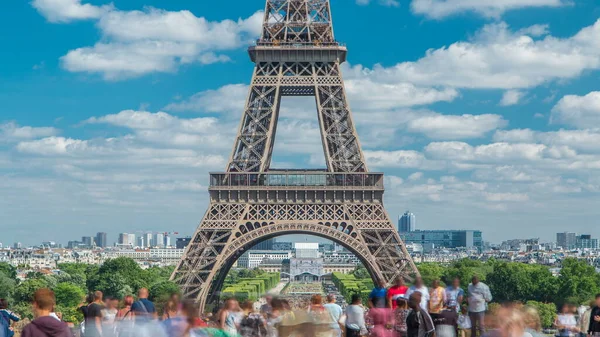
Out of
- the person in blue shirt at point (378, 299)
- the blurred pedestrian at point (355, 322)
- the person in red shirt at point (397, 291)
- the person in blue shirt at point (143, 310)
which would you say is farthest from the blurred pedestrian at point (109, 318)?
the person in red shirt at point (397, 291)

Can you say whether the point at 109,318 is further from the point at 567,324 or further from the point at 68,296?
the point at 68,296

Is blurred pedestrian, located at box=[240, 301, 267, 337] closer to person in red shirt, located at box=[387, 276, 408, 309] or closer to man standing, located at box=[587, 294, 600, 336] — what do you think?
person in red shirt, located at box=[387, 276, 408, 309]

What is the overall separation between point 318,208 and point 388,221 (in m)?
4.25

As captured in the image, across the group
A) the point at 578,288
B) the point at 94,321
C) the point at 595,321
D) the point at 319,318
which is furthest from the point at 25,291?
the point at 319,318

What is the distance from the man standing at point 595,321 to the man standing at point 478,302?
2.94 metres

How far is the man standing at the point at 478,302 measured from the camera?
21.5 m

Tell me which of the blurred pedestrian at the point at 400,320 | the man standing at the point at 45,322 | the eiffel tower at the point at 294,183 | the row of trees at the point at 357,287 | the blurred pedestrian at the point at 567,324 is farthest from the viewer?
the row of trees at the point at 357,287

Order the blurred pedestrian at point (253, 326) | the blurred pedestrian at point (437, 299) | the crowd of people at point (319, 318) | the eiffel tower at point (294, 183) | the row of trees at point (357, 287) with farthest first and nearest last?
1. the row of trees at point (357, 287)
2. the eiffel tower at point (294, 183)
3. the blurred pedestrian at point (437, 299)
4. the blurred pedestrian at point (253, 326)
5. the crowd of people at point (319, 318)

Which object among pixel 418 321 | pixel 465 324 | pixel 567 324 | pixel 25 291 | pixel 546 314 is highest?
pixel 418 321

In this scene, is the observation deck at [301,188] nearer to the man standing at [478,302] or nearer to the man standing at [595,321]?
the man standing at [478,302]

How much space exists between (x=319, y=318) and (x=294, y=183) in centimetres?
4173

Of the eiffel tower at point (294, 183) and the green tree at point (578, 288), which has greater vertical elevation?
the eiffel tower at point (294, 183)

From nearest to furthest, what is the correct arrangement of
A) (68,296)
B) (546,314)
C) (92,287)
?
(546,314), (68,296), (92,287)

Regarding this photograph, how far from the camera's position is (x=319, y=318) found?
1587cm
